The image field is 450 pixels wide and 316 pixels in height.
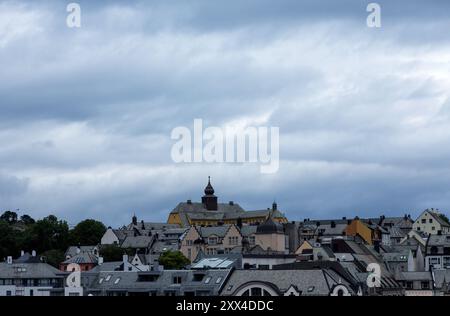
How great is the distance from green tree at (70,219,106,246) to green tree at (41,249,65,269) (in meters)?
15.6

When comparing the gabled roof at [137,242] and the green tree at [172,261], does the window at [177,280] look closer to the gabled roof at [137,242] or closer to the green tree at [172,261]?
the green tree at [172,261]

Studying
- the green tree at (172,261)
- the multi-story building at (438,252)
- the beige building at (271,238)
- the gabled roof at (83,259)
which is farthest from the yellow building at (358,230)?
the gabled roof at (83,259)

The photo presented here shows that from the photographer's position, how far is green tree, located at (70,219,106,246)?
181125 millimetres

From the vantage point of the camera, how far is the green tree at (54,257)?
151m

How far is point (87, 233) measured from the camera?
185125mm

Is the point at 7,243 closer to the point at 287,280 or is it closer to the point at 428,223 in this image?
the point at 428,223

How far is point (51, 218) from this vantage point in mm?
182875

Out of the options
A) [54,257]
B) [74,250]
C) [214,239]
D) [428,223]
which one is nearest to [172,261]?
[54,257]

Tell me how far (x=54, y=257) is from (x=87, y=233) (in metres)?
28.9

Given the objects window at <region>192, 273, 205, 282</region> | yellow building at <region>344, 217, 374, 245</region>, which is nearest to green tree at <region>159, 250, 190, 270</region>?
window at <region>192, 273, 205, 282</region>

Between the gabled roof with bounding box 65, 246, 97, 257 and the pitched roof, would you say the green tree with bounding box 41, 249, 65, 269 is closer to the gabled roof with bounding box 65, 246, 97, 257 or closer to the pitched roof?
the gabled roof with bounding box 65, 246, 97, 257

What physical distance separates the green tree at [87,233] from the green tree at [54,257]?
15553 mm
